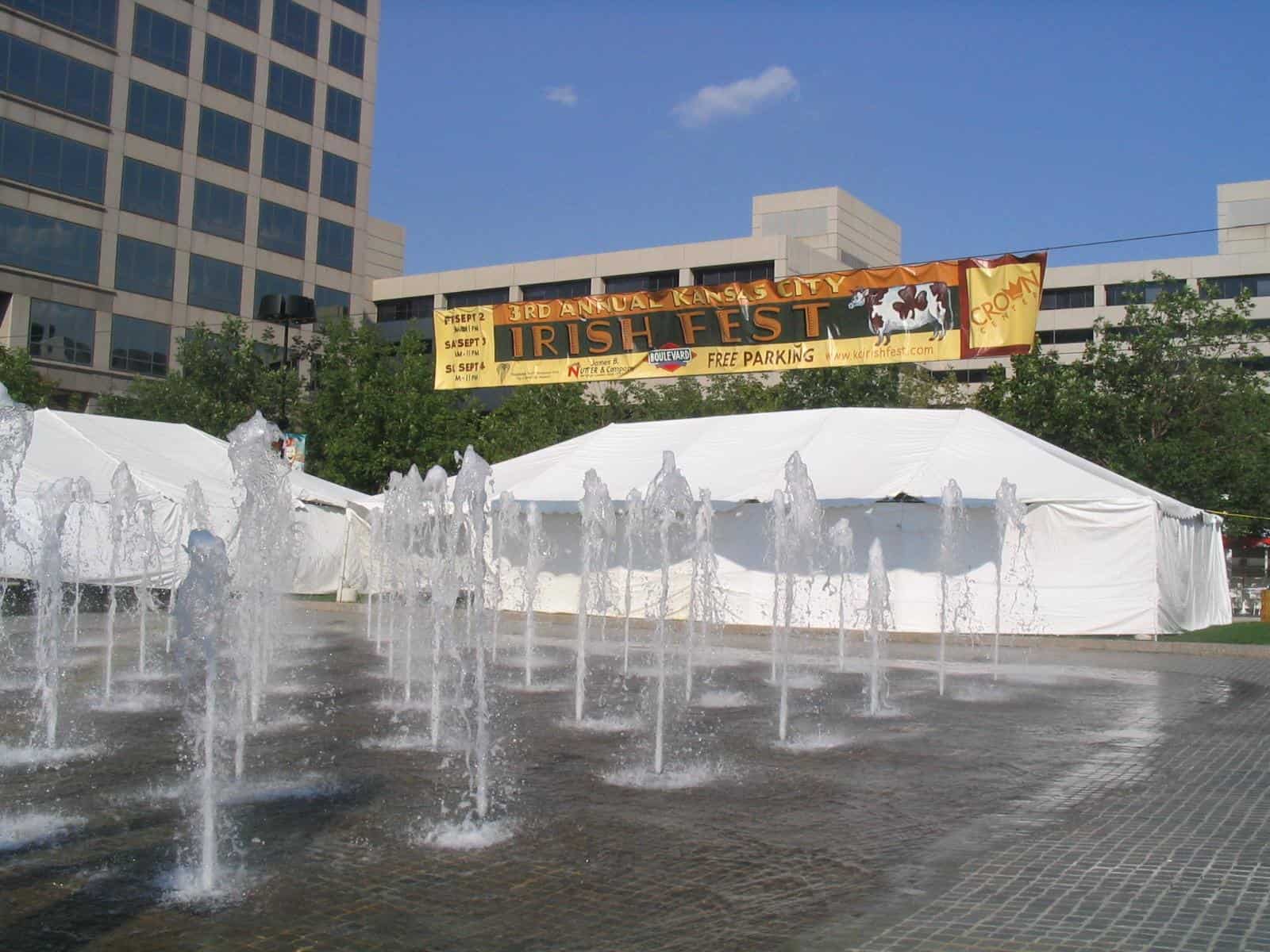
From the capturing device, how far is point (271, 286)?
4884 centimetres

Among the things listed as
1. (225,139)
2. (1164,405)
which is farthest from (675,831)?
(225,139)

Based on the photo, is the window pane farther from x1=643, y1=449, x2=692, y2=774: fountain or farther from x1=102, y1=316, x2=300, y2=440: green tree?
x1=643, y1=449, x2=692, y2=774: fountain

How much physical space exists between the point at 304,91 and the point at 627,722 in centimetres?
4683

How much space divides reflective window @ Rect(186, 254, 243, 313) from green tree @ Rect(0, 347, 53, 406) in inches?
→ 487

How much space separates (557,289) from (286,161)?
1349 cm

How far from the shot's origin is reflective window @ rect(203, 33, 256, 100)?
4628 centimetres

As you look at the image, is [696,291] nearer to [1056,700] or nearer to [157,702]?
[1056,700]

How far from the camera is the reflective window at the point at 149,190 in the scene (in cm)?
4347

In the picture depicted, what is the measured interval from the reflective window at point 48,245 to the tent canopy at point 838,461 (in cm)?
2541

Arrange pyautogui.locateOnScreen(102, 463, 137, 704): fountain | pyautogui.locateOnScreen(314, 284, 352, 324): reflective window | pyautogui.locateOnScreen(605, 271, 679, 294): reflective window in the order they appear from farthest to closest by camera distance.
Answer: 1. pyautogui.locateOnScreen(605, 271, 679, 294): reflective window
2. pyautogui.locateOnScreen(314, 284, 352, 324): reflective window
3. pyautogui.locateOnScreen(102, 463, 137, 704): fountain

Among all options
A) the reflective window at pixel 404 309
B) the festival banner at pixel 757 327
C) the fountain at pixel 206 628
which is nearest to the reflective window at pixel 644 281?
the reflective window at pixel 404 309

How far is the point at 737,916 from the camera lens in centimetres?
477

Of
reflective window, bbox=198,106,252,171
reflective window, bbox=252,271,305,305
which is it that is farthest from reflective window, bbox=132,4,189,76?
reflective window, bbox=252,271,305,305

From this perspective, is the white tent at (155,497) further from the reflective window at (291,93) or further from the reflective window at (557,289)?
the reflective window at (557,289)
